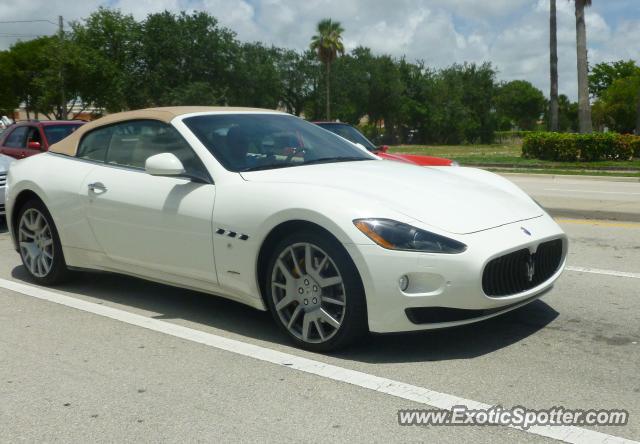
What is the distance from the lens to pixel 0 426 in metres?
3.56

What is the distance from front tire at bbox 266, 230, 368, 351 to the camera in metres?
4.26

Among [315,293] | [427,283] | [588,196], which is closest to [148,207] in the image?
[315,293]

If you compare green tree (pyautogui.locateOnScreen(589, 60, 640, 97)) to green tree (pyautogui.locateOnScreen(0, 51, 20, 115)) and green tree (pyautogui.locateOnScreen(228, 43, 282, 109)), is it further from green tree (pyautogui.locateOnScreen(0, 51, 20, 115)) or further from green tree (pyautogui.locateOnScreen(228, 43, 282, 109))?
green tree (pyautogui.locateOnScreen(0, 51, 20, 115))

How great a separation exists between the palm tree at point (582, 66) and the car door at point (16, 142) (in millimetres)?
19925

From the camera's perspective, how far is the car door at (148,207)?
4977mm

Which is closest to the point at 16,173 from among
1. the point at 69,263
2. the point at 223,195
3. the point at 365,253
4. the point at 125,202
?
the point at 69,263

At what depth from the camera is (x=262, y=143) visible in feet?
17.3

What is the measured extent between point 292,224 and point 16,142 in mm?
11875

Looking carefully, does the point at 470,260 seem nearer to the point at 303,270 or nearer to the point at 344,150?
the point at 303,270

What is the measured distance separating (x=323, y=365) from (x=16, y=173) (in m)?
3.66

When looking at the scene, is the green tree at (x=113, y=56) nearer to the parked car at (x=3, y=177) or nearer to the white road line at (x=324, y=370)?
the parked car at (x=3, y=177)

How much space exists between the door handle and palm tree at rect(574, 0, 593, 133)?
971 inches

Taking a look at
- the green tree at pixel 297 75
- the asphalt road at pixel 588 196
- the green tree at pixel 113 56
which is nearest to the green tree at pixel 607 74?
the green tree at pixel 297 75

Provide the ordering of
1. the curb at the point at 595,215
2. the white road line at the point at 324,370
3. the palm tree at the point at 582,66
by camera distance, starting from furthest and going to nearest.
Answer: the palm tree at the point at 582,66 < the curb at the point at 595,215 < the white road line at the point at 324,370
